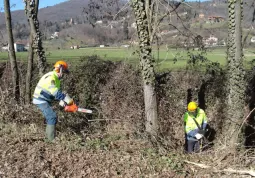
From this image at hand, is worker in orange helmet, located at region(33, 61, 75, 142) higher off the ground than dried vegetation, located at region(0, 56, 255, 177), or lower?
higher

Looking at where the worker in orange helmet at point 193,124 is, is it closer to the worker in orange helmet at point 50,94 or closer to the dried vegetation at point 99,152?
the dried vegetation at point 99,152

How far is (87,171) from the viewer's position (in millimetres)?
5961

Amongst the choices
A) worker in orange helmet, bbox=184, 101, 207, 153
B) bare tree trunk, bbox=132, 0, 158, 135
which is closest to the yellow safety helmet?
worker in orange helmet, bbox=184, 101, 207, 153

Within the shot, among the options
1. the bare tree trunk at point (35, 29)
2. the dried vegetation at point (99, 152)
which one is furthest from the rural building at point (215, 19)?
the bare tree trunk at point (35, 29)

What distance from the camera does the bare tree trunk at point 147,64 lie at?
7.75 metres

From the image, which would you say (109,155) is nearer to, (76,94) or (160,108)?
(160,108)

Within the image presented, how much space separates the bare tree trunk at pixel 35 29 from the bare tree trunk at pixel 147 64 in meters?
5.21

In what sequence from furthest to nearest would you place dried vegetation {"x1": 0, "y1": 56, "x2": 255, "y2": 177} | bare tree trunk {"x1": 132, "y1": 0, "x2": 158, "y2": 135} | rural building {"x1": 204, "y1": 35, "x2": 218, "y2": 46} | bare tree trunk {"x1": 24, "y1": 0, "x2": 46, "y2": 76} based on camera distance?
bare tree trunk {"x1": 24, "y1": 0, "x2": 46, "y2": 76}, rural building {"x1": 204, "y1": 35, "x2": 218, "y2": 46}, bare tree trunk {"x1": 132, "y1": 0, "x2": 158, "y2": 135}, dried vegetation {"x1": 0, "y1": 56, "x2": 255, "y2": 177}

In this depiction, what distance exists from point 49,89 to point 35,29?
16.8ft

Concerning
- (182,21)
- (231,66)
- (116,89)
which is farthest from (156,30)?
(116,89)

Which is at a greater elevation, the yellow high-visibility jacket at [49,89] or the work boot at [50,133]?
the yellow high-visibility jacket at [49,89]

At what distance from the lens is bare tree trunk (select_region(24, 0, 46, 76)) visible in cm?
1159

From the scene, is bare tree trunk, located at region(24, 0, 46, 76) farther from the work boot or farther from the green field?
the work boot

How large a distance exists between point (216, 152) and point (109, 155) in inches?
80.7
